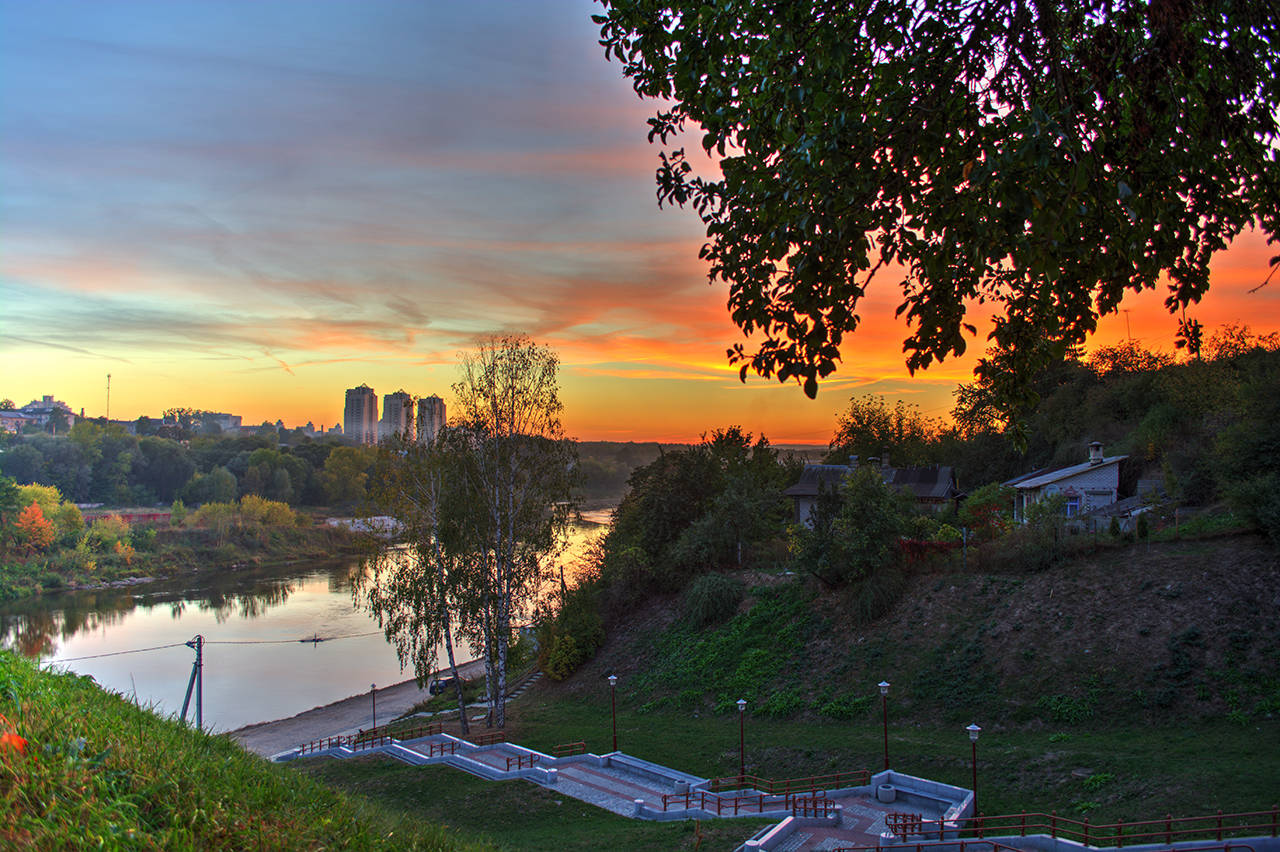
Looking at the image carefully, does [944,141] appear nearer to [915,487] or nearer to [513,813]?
[513,813]

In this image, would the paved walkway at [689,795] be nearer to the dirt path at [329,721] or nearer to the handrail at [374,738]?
the handrail at [374,738]

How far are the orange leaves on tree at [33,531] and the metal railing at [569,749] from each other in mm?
57822

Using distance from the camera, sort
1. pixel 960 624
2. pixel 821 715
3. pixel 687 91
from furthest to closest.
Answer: pixel 960 624
pixel 821 715
pixel 687 91

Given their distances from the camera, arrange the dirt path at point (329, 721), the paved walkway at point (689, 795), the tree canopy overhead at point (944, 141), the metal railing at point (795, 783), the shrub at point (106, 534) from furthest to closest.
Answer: the shrub at point (106, 534) < the dirt path at point (329, 721) < the metal railing at point (795, 783) < the paved walkway at point (689, 795) < the tree canopy overhead at point (944, 141)

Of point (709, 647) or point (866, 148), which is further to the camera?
point (709, 647)

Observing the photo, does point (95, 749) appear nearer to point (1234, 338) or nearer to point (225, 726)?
point (225, 726)

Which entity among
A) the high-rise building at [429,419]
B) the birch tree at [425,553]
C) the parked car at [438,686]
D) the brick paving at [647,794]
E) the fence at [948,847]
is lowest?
the parked car at [438,686]

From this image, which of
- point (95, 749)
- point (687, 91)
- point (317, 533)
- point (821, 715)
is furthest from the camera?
point (317, 533)

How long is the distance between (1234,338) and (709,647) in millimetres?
39080

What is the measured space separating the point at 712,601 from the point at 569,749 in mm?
10041

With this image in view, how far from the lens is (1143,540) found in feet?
76.8

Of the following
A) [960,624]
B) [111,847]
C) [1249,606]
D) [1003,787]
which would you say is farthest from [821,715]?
[111,847]

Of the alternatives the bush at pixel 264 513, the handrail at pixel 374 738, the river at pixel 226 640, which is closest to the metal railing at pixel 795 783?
the handrail at pixel 374 738

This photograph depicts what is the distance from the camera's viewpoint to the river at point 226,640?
31.6 meters
